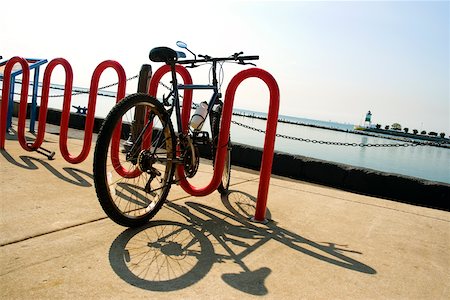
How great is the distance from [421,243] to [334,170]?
10.3 ft

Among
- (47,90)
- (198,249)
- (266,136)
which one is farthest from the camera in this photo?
(47,90)

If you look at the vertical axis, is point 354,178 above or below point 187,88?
below

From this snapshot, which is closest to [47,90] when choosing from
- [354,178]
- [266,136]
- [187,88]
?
[187,88]

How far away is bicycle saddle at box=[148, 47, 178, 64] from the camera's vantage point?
298 centimetres

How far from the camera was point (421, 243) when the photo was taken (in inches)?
117

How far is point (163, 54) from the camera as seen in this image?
9.80 ft

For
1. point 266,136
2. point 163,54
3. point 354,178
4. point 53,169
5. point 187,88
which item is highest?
point 163,54

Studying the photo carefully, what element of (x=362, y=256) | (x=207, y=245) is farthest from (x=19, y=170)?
(x=362, y=256)

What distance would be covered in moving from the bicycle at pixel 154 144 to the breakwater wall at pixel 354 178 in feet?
9.09

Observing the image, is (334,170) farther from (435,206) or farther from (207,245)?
(207,245)

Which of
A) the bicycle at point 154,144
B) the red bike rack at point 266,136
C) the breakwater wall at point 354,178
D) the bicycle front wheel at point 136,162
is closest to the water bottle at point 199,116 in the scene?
the bicycle at point 154,144

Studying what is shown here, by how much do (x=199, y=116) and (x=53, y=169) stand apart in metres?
2.04

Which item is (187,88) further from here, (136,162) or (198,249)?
(198,249)

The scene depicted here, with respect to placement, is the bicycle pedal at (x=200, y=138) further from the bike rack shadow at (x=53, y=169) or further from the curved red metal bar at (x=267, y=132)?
the bike rack shadow at (x=53, y=169)
